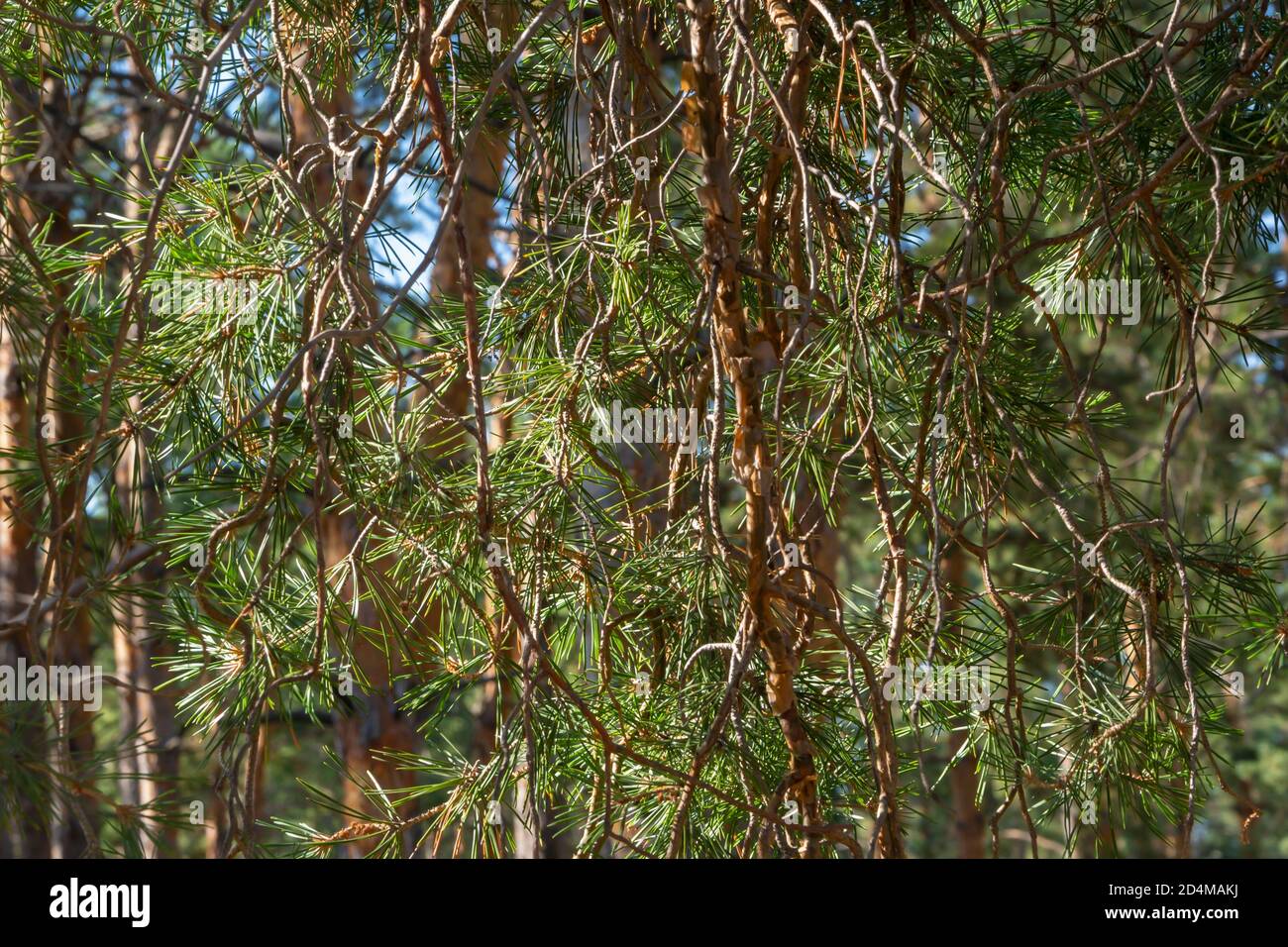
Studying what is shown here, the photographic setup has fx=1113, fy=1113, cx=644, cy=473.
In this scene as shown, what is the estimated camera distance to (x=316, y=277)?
1.08m

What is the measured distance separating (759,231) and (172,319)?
0.61m

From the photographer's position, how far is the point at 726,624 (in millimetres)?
1117

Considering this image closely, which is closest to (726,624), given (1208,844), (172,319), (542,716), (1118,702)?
(542,716)

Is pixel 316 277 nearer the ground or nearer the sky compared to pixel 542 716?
nearer the sky

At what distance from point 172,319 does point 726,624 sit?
25.5 inches

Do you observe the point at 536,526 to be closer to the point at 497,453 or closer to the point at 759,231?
the point at 497,453
